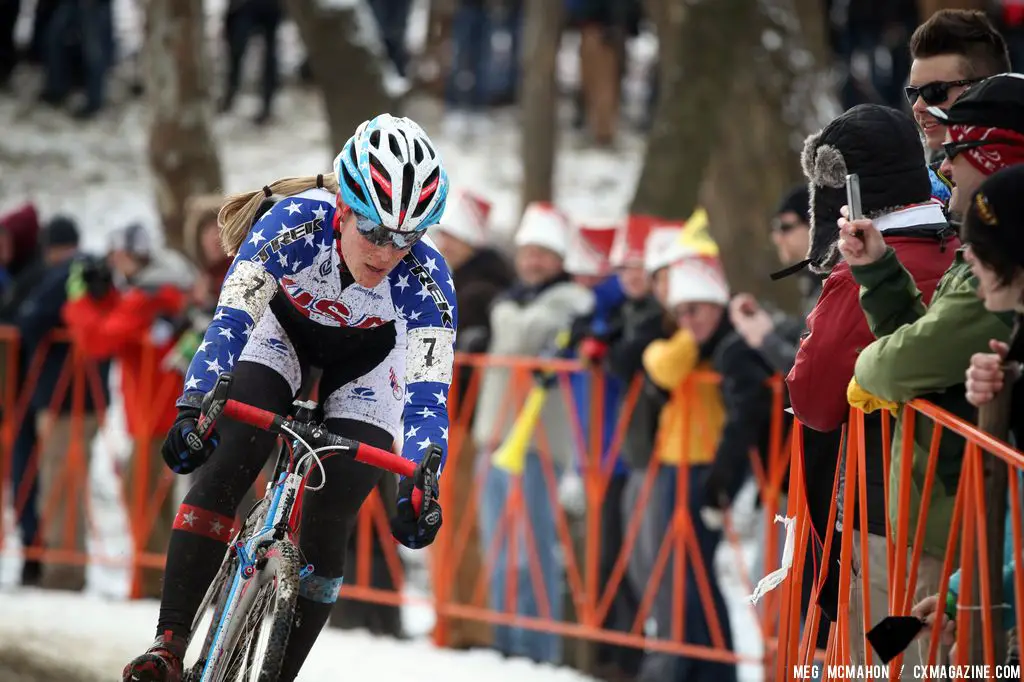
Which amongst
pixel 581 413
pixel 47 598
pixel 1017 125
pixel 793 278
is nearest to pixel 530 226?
pixel 581 413

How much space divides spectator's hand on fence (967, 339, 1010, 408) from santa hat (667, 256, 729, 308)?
12.1 ft

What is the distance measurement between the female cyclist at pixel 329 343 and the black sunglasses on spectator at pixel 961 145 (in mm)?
1577

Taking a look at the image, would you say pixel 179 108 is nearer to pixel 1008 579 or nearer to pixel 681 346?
pixel 681 346

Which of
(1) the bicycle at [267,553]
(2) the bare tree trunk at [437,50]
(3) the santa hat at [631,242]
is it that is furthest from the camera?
(2) the bare tree trunk at [437,50]

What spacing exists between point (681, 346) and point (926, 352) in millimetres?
3542

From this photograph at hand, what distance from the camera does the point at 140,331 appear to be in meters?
9.73

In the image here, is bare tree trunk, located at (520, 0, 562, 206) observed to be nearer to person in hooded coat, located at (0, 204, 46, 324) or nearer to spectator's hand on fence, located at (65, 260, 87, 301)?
person in hooded coat, located at (0, 204, 46, 324)

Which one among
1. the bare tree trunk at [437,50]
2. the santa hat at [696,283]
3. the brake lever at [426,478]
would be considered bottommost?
the brake lever at [426,478]

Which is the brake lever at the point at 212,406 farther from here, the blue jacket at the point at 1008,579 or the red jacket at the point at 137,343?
the red jacket at the point at 137,343

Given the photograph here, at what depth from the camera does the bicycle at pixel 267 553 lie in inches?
170

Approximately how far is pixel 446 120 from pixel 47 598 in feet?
41.2

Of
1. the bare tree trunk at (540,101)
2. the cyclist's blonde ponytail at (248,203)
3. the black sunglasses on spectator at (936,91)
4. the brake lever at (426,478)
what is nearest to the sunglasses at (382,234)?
the cyclist's blonde ponytail at (248,203)

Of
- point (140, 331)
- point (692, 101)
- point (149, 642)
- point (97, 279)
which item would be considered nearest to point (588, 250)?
point (692, 101)

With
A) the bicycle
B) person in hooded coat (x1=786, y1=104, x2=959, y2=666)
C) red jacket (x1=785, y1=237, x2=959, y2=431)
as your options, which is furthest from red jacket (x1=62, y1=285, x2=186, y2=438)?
red jacket (x1=785, y1=237, x2=959, y2=431)
